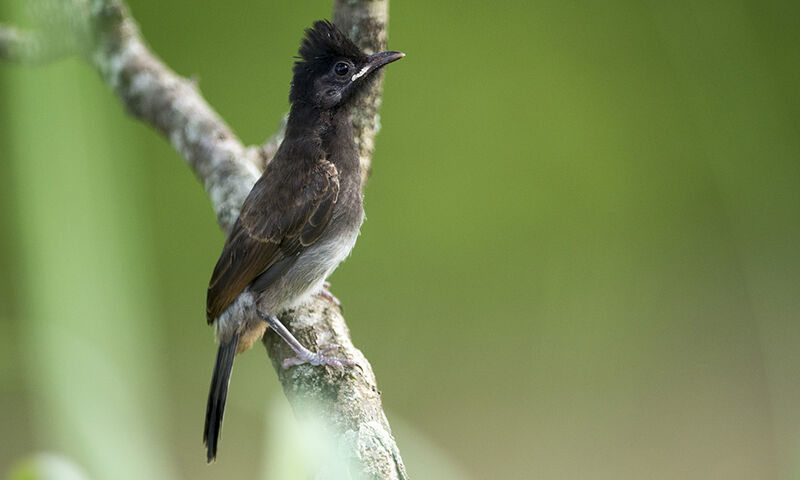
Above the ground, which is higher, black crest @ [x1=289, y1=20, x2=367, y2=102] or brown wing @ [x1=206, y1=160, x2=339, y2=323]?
black crest @ [x1=289, y1=20, x2=367, y2=102]

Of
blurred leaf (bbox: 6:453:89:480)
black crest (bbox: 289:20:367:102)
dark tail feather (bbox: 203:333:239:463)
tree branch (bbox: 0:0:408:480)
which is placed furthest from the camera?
black crest (bbox: 289:20:367:102)

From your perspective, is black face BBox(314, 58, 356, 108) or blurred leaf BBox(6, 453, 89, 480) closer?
blurred leaf BBox(6, 453, 89, 480)

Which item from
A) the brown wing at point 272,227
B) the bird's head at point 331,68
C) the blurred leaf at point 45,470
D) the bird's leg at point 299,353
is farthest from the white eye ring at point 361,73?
the blurred leaf at point 45,470

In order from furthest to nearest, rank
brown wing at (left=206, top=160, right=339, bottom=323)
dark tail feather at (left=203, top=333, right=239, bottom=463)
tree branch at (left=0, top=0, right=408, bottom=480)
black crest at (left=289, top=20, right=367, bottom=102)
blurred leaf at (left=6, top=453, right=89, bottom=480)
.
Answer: black crest at (left=289, top=20, right=367, bottom=102)
brown wing at (left=206, top=160, right=339, bottom=323)
dark tail feather at (left=203, top=333, right=239, bottom=463)
tree branch at (left=0, top=0, right=408, bottom=480)
blurred leaf at (left=6, top=453, right=89, bottom=480)

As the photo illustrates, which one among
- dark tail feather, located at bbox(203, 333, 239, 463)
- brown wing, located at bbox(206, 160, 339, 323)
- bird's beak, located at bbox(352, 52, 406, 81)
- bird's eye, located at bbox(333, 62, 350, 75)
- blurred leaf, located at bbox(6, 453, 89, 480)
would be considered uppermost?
bird's beak, located at bbox(352, 52, 406, 81)

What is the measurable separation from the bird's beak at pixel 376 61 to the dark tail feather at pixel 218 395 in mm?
855

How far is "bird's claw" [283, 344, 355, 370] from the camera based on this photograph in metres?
1.78

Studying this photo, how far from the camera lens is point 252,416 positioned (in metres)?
3.65

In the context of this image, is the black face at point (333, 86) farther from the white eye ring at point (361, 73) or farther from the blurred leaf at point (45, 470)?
the blurred leaf at point (45, 470)

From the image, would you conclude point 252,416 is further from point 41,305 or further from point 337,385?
point 41,305

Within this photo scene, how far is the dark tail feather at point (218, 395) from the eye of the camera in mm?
2016

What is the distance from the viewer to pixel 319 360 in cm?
180

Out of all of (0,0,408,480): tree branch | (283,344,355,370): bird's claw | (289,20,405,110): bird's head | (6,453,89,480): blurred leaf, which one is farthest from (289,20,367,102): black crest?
(6,453,89,480): blurred leaf

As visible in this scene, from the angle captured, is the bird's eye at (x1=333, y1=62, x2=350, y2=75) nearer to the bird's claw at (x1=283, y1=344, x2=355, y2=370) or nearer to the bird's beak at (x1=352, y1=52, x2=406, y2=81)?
the bird's beak at (x1=352, y1=52, x2=406, y2=81)
